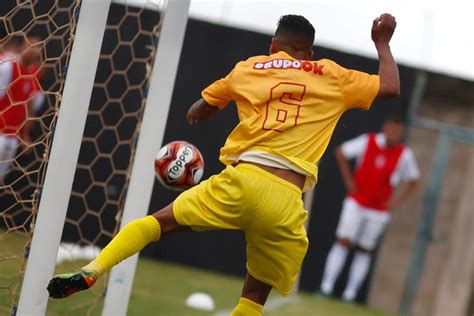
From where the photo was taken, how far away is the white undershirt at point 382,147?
41.3ft

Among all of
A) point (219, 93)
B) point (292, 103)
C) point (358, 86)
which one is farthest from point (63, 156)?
point (358, 86)

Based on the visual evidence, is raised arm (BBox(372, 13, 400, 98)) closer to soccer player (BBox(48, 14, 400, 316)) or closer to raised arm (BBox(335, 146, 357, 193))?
soccer player (BBox(48, 14, 400, 316))

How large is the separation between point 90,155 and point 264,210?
22.5 feet

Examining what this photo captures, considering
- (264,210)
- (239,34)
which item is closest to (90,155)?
(239,34)

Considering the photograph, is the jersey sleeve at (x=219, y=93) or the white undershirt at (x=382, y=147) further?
the white undershirt at (x=382, y=147)

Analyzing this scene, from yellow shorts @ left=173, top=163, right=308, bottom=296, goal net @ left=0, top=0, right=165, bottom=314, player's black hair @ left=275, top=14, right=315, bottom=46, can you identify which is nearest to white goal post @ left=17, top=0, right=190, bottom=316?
yellow shorts @ left=173, top=163, right=308, bottom=296

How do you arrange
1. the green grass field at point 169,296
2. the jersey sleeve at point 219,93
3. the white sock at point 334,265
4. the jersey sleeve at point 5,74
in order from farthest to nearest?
the white sock at point 334,265 → the jersey sleeve at point 5,74 → the green grass field at point 169,296 → the jersey sleeve at point 219,93

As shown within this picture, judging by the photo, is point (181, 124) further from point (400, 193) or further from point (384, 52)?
point (384, 52)

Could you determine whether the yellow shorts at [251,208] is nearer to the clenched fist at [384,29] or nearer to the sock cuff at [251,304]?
the sock cuff at [251,304]

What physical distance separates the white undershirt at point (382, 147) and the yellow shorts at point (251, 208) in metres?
7.21

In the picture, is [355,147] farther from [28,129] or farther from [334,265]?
[28,129]

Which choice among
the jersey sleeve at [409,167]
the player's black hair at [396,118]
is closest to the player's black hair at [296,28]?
the player's black hair at [396,118]

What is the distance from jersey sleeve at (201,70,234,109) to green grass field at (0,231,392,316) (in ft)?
5.42

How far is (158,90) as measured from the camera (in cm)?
642
